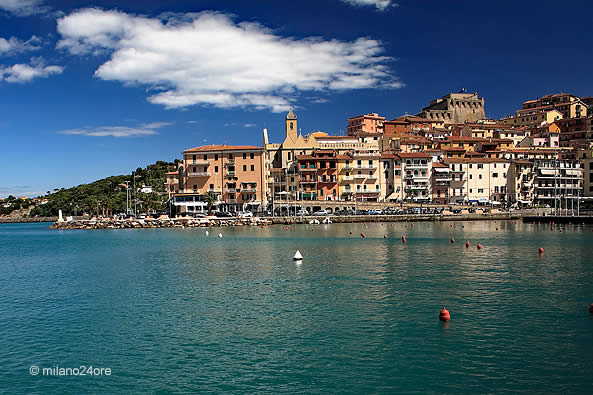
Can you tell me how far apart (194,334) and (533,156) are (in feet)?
380

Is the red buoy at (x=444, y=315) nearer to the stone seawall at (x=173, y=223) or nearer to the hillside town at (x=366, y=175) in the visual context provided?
the stone seawall at (x=173, y=223)

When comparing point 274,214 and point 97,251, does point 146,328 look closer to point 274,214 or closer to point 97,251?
point 97,251

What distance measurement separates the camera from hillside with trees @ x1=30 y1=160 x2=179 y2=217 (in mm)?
123938

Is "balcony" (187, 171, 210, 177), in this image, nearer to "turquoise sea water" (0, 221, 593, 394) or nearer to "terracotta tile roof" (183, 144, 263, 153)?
"terracotta tile roof" (183, 144, 263, 153)

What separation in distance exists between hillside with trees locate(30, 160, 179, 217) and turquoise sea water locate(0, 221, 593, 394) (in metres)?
87.5

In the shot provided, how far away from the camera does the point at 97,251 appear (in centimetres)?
5150

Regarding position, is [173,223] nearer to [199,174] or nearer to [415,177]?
[199,174]

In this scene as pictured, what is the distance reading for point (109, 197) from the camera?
13550cm

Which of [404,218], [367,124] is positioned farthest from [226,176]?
[367,124]

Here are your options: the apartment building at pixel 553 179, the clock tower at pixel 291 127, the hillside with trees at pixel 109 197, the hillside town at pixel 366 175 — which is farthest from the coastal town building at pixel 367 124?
the hillside with trees at pixel 109 197

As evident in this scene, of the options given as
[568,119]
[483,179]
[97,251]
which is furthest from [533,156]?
[97,251]

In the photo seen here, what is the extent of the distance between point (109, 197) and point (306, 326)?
127 metres

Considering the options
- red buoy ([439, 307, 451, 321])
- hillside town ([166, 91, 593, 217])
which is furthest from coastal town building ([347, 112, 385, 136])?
red buoy ([439, 307, 451, 321])

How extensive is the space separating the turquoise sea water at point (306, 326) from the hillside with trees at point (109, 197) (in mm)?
87503
